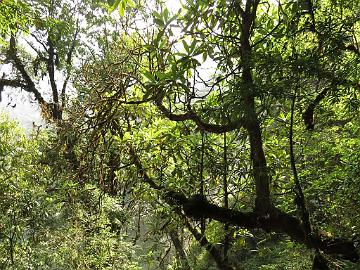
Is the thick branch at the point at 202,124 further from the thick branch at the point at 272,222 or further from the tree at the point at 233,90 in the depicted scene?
the thick branch at the point at 272,222

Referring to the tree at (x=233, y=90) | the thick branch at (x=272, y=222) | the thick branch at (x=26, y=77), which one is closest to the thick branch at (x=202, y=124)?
the tree at (x=233, y=90)

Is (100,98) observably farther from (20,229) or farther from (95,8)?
(95,8)

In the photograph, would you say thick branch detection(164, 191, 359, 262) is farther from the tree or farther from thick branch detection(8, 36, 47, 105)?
thick branch detection(8, 36, 47, 105)

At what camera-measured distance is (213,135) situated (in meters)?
3.50

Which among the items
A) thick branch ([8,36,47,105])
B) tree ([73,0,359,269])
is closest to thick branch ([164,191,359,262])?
tree ([73,0,359,269])

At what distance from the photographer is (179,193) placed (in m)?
2.94

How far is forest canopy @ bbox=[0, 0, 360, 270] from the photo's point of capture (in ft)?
6.92

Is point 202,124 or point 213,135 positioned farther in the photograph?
point 213,135

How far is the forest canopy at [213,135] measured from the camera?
6.92 ft

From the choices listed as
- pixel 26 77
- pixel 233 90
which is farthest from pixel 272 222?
pixel 26 77

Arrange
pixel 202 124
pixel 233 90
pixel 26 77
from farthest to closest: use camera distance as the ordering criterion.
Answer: pixel 26 77 < pixel 202 124 < pixel 233 90

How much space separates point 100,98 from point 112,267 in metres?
5.05

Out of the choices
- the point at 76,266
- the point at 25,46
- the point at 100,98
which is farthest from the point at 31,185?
the point at 25,46

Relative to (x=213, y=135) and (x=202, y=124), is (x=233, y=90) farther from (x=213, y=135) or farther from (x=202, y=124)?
(x=213, y=135)
